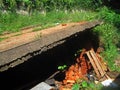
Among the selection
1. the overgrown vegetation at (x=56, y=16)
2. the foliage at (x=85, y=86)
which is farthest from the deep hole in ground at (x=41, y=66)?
the overgrown vegetation at (x=56, y=16)

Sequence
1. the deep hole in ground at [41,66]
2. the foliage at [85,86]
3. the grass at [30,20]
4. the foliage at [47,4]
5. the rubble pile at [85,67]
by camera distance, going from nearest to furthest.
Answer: the deep hole in ground at [41,66] → the foliage at [85,86] → the rubble pile at [85,67] → the grass at [30,20] → the foliage at [47,4]

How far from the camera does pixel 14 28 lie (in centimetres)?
906

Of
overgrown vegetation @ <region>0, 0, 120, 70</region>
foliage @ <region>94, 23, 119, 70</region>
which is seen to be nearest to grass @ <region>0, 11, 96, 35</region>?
overgrown vegetation @ <region>0, 0, 120, 70</region>

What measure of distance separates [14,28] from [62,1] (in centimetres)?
436

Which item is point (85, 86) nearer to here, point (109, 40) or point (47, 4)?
point (109, 40)

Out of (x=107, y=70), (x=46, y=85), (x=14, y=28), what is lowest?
(x=107, y=70)

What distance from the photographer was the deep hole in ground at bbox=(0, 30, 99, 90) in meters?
6.80

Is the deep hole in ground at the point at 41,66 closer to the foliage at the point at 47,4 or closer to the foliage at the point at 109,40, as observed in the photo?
the foliage at the point at 109,40

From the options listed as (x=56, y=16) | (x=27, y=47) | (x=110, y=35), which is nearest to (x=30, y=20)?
(x=56, y=16)

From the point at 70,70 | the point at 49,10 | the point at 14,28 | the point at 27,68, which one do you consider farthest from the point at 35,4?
the point at 27,68

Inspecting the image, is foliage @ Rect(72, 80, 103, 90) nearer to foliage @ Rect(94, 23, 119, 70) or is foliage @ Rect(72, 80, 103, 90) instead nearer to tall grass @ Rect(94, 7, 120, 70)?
tall grass @ Rect(94, 7, 120, 70)

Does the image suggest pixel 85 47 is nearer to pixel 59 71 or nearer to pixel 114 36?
pixel 59 71

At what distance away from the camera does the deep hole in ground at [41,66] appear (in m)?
6.80

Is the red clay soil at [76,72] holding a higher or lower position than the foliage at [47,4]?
lower
